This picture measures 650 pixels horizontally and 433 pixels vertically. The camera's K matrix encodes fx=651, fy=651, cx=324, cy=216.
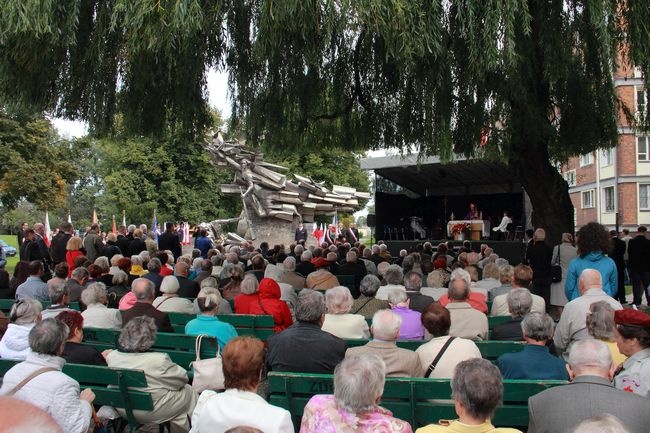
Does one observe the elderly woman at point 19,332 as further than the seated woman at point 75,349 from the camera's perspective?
Yes

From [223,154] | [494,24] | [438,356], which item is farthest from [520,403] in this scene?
[223,154]

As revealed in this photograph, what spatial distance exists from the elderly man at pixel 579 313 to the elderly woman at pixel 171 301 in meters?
3.59

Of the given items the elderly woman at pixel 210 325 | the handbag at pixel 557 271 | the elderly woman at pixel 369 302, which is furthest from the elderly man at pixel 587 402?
the handbag at pixel 557 271

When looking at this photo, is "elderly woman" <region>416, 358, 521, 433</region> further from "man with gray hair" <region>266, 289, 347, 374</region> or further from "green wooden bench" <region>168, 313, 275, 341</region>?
"green wooden bench" <region>168, 313, 275, 341</region>

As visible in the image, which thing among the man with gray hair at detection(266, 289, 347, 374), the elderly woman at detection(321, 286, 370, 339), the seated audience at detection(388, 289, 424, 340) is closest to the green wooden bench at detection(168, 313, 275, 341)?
the elderly woman at detection(321, 286, 370, 339)

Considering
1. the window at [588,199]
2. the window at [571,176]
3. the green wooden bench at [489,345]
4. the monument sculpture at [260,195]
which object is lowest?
the green wooden bench at [489,345]

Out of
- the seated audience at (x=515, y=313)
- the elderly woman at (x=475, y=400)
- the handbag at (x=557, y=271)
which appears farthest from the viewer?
the handbag at (x=557, y=271)

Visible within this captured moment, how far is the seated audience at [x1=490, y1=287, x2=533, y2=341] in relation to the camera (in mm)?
5004

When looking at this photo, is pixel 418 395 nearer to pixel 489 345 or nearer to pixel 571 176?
pixel 489 345

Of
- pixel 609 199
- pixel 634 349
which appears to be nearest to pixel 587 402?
pixel 634 349

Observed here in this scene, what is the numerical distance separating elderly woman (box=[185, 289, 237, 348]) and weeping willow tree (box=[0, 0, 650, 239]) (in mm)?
2279

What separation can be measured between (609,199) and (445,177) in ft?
62.1

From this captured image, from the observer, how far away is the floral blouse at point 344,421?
2781mm

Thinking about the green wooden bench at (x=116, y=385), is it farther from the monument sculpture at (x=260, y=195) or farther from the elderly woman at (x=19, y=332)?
the monument sculpture at (x=260, y=195)
